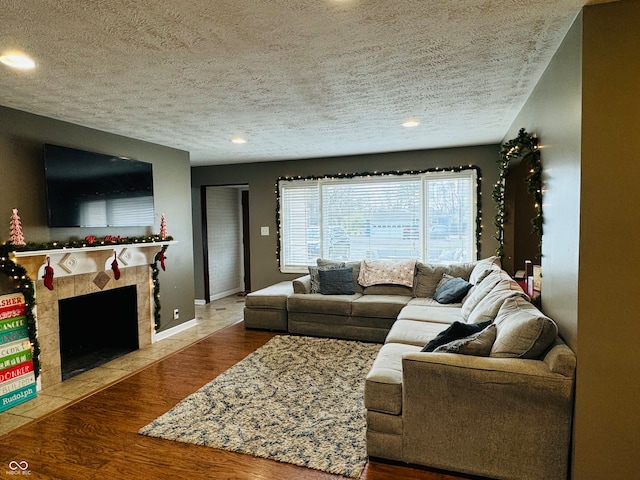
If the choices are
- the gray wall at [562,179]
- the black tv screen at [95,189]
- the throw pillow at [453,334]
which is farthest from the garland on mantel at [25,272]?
the gray wall at [562,179]

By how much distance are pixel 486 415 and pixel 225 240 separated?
21.1 feet

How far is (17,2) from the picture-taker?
5.49 ft

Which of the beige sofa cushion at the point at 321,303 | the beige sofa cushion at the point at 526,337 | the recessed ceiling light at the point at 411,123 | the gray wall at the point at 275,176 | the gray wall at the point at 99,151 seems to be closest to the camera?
the beige sofa cushion at the point at 526,337

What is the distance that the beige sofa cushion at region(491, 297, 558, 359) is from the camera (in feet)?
7.04

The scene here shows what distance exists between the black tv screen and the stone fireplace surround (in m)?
0.31

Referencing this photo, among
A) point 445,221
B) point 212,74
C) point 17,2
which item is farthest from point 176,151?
point 445,221

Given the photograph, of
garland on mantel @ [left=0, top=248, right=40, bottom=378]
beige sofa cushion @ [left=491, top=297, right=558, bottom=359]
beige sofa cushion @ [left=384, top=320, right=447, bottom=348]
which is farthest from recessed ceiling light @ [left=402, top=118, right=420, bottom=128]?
garland on mantel @ [left=0, top=248, right=40, bottom=378]

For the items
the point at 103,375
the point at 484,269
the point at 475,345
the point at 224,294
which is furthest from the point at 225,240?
the point at 475,345

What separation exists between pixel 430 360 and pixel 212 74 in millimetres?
2344

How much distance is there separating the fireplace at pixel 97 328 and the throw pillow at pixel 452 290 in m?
3.75

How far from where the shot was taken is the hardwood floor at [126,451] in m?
2.25

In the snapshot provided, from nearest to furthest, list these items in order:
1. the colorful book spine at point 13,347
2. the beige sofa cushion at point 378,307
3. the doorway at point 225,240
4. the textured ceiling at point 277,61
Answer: the textured ceiling at point 277,61 < the colorful book spine at point 13,347 < the beige sofa cushion at point 378,307 < the doorway at point 225,240

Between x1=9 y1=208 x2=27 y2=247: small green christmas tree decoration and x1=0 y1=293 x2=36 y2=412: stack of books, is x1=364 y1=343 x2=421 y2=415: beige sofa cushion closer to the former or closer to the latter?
x1=0 y1=293 x2=36 y2=412: stack of books

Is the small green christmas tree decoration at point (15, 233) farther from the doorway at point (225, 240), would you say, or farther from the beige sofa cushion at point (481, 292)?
the beige sofa cushion at point (481, 292)
